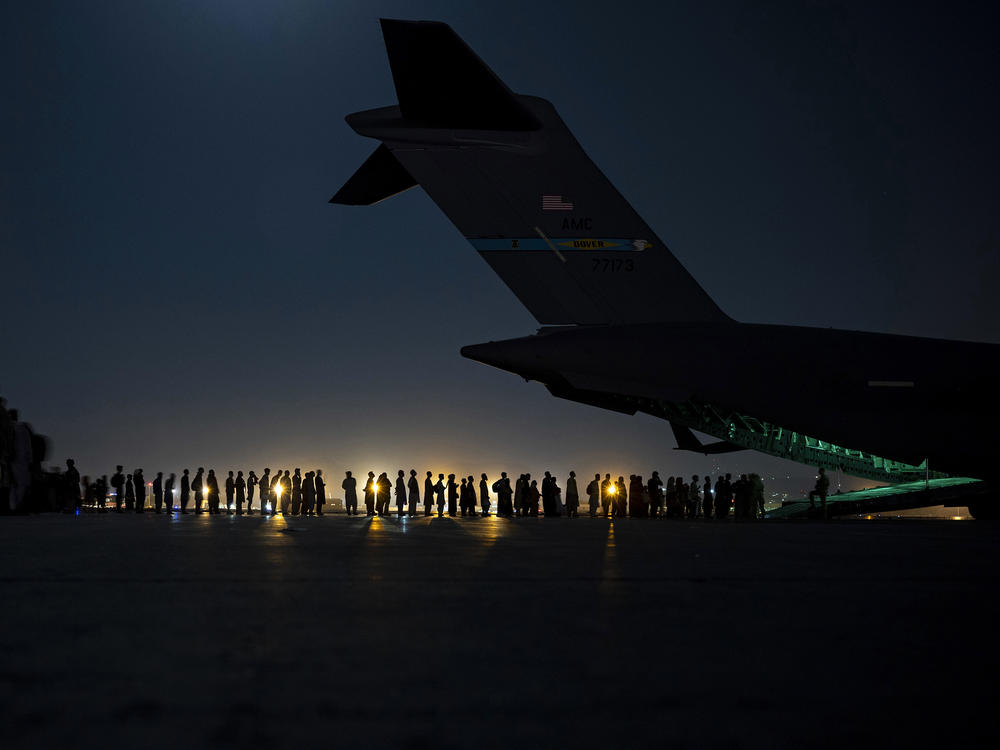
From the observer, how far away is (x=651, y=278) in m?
8.70

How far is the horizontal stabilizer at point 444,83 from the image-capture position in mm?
7128

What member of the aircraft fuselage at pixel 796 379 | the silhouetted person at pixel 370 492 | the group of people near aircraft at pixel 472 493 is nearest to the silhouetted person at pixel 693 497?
the group of people near aircraft at pixel 472 493

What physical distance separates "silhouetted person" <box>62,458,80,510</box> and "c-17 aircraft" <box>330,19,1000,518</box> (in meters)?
14.4

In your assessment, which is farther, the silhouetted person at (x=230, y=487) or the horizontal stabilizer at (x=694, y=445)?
the silhouetted person at (x=230, y=487)

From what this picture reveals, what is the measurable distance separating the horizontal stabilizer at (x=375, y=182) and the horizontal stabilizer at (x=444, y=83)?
0.65 metres

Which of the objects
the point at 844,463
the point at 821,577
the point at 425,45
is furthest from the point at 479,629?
the point at 844,463

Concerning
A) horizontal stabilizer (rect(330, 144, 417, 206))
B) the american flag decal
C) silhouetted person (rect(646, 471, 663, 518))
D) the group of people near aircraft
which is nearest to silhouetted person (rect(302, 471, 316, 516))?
the group of people near aircraft

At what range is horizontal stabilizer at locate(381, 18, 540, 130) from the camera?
7128 mm

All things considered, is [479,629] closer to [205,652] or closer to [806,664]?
[205,652]

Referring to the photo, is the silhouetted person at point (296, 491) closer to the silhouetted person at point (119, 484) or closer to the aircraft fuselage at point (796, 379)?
the silhouetted person at point (119, 484)

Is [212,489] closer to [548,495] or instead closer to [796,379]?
[548,495]

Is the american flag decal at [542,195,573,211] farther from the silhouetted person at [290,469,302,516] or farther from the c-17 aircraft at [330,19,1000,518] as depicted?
the silhouetted person at [290,469,302,516]

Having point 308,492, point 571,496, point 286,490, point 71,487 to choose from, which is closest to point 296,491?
point 308,492

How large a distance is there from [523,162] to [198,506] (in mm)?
17342
